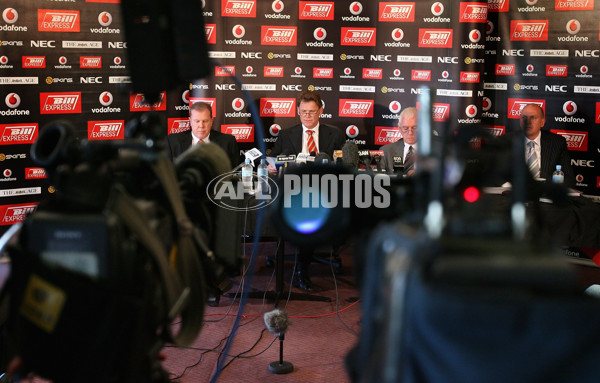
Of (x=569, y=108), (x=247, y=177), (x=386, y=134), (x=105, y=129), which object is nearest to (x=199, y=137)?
(x=247, y=177)

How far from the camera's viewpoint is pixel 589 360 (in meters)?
0.84

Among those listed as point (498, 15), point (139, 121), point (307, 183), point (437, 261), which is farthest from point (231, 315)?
point (498, 15)

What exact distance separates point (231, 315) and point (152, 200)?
112 inches

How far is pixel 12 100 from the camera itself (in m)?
5.17

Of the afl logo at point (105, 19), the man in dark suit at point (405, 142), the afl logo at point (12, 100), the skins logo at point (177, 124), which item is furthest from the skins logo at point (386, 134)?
the afl logo at point (12, 100)

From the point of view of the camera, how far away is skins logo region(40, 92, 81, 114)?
208 inches

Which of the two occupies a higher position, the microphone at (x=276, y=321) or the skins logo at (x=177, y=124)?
the skins logo at (x=177, y=124)

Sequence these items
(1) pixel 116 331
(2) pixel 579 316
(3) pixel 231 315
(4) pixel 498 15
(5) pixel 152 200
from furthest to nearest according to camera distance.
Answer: (4) pixel 498 15 < (3) pixel 231 315 < (5) pixel 152 200 < (1) pixel 116 331 < (2) pixel 579 316

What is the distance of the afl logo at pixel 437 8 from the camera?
586cm

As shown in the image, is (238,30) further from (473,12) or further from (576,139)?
(576,139)

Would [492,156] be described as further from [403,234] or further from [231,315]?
[231,315]

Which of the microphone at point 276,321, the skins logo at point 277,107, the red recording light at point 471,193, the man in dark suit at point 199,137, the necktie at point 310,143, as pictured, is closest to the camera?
the red recording light at point 471,193

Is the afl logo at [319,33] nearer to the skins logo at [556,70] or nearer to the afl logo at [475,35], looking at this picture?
the afl logo at [475,35]

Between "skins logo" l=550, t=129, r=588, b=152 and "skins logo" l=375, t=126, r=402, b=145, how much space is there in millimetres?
1463
